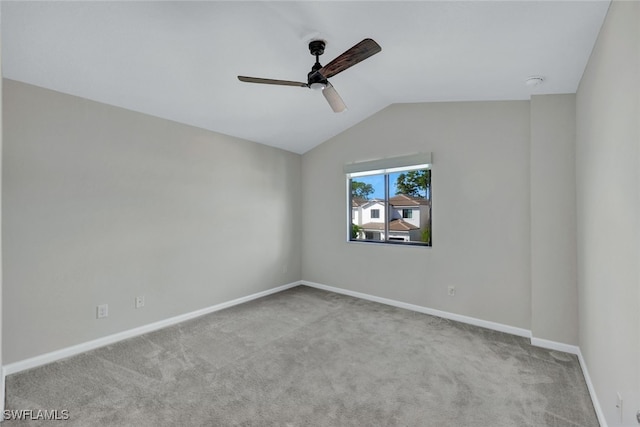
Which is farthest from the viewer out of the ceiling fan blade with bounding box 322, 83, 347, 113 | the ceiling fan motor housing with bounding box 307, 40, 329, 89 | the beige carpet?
the ceiling fan blade with bounding box 322, 83, 347, 113

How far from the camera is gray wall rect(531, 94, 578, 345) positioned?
2574 millimetres

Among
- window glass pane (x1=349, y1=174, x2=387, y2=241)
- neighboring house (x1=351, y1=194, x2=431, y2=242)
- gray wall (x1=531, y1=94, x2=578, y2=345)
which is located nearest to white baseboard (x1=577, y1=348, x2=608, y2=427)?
gray wall (x1=531, y1=94, x2=578, y2=345)

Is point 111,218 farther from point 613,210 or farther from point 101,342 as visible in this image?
point 613,210

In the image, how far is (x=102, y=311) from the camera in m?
2.75

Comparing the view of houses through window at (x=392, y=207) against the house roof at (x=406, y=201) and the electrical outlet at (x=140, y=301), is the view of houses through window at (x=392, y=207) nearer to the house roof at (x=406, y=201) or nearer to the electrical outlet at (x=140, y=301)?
the house roof at (x=406, y=201)

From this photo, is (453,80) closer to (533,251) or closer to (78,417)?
(533,251)

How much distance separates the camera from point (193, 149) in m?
3.48

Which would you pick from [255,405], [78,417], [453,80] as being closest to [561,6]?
[453,80]

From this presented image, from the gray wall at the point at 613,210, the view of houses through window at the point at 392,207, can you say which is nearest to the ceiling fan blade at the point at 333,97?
the gray wall at the point at 613,210

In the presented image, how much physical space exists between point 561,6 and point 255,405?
2985mm

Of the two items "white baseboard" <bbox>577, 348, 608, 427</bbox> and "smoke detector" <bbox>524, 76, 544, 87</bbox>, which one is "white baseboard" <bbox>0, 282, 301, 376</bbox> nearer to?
"white baseboard" <bbox>577, 348, 608, 427</bbox>

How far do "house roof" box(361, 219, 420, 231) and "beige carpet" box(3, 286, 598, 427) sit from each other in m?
1.27

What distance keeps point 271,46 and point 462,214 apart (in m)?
2.62

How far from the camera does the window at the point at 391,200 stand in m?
3.74
